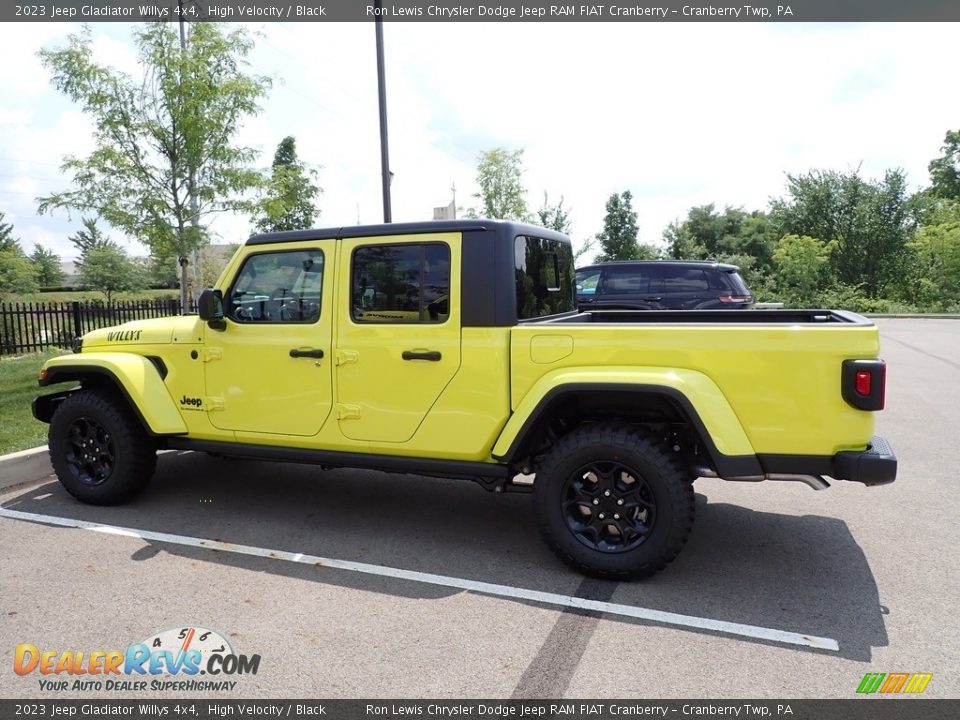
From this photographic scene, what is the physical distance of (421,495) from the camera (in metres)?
5.18

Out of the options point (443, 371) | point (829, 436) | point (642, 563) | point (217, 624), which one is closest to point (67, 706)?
point (217, 624)

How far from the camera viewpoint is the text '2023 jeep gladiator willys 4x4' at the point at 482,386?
132 inches

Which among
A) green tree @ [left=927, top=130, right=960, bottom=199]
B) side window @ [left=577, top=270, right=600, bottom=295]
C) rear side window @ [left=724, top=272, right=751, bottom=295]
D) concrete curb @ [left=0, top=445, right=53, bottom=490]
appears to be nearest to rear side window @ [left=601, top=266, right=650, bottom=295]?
side window @ [left=577, top=270, right=600, bottom=295]

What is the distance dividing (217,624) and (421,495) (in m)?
2.15

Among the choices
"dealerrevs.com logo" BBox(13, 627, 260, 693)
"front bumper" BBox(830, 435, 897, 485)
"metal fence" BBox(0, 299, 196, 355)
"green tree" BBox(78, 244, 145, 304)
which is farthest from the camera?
"green tree" BBox(78, 244, 145, 304)

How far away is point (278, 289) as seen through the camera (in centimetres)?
448

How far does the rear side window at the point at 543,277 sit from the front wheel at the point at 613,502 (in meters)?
0.90

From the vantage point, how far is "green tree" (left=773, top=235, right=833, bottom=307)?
3042cm

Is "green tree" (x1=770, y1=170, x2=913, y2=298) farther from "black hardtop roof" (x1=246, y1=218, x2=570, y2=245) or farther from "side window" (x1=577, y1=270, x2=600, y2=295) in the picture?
"black hardtop roof" (x1=246, y1=218, x2=570, y2=245)

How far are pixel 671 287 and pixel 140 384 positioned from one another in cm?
941

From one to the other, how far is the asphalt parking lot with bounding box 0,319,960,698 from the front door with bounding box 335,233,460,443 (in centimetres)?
86

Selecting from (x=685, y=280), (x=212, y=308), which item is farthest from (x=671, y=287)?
(x=212, y=308)

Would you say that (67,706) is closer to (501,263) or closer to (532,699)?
(532,699)

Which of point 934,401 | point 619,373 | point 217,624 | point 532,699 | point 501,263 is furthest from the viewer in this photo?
point 934,401
